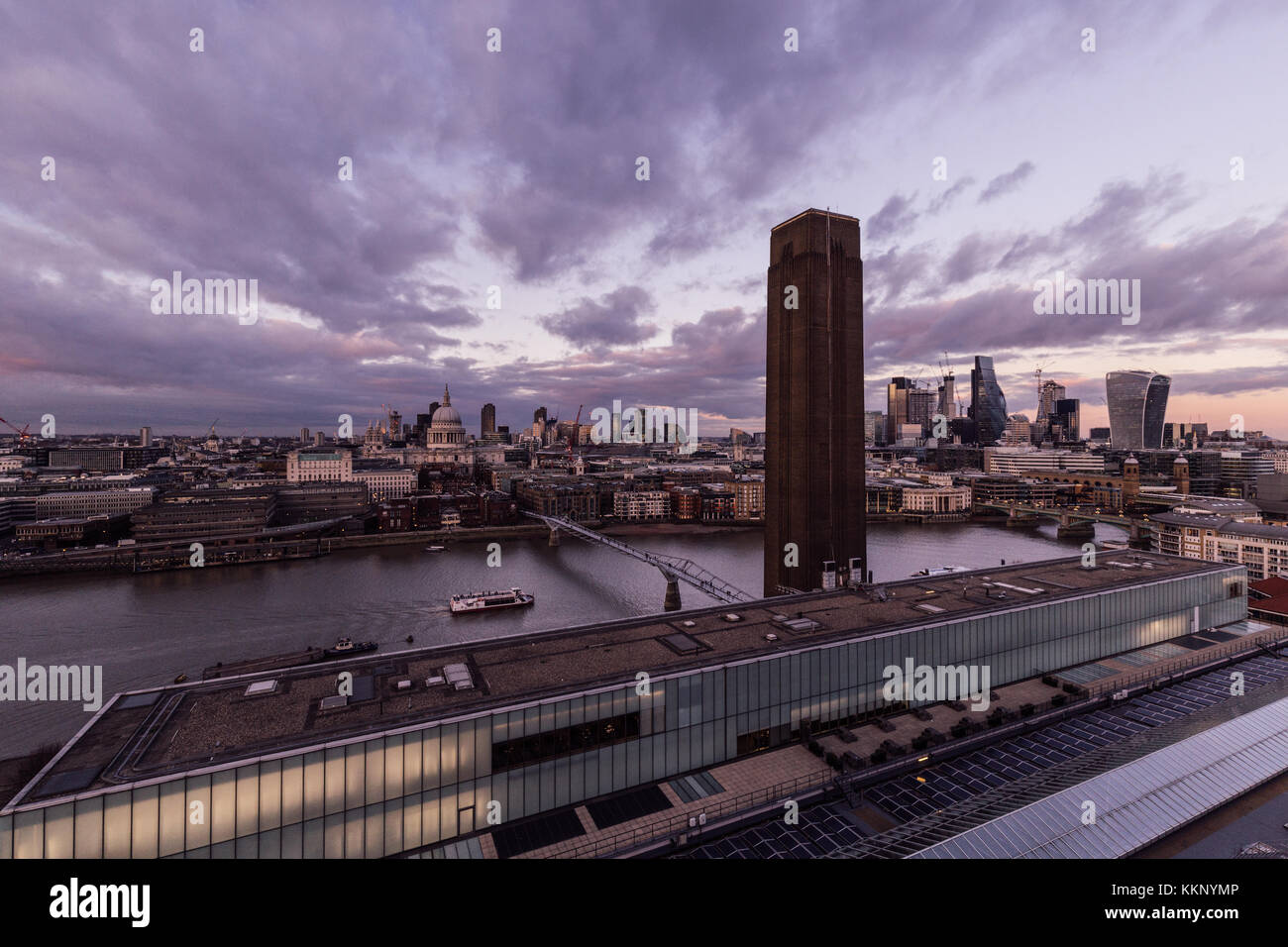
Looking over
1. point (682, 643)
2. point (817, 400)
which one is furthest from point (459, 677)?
point (817, 400)

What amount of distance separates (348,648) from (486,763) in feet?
68.2

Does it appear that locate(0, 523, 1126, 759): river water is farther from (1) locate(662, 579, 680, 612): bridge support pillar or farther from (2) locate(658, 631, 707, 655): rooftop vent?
(2) locate(658, 631, 707, 655): rooftop vent

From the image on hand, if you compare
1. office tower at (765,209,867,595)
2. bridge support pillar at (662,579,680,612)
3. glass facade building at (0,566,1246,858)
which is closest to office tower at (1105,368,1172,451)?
office tower at (765,209,867,595)

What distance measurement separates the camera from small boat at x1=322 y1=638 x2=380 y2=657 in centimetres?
3053

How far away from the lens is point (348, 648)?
3091 centimetres

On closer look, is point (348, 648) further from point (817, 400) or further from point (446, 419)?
point (446, 419)

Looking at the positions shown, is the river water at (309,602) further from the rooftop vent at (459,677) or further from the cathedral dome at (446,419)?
the cathedral dome at (446,419)

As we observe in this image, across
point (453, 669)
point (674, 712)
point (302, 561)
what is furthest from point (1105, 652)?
point (302, 561)

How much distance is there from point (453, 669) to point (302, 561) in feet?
152

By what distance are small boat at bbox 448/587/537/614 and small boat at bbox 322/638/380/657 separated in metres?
6.77

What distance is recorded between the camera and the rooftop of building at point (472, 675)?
1272 centimetres

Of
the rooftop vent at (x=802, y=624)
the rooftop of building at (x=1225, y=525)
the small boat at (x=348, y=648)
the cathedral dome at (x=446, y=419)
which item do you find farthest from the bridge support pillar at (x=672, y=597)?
the cathedral dome at (x=446, y=419)

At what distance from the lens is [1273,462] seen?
114 m
